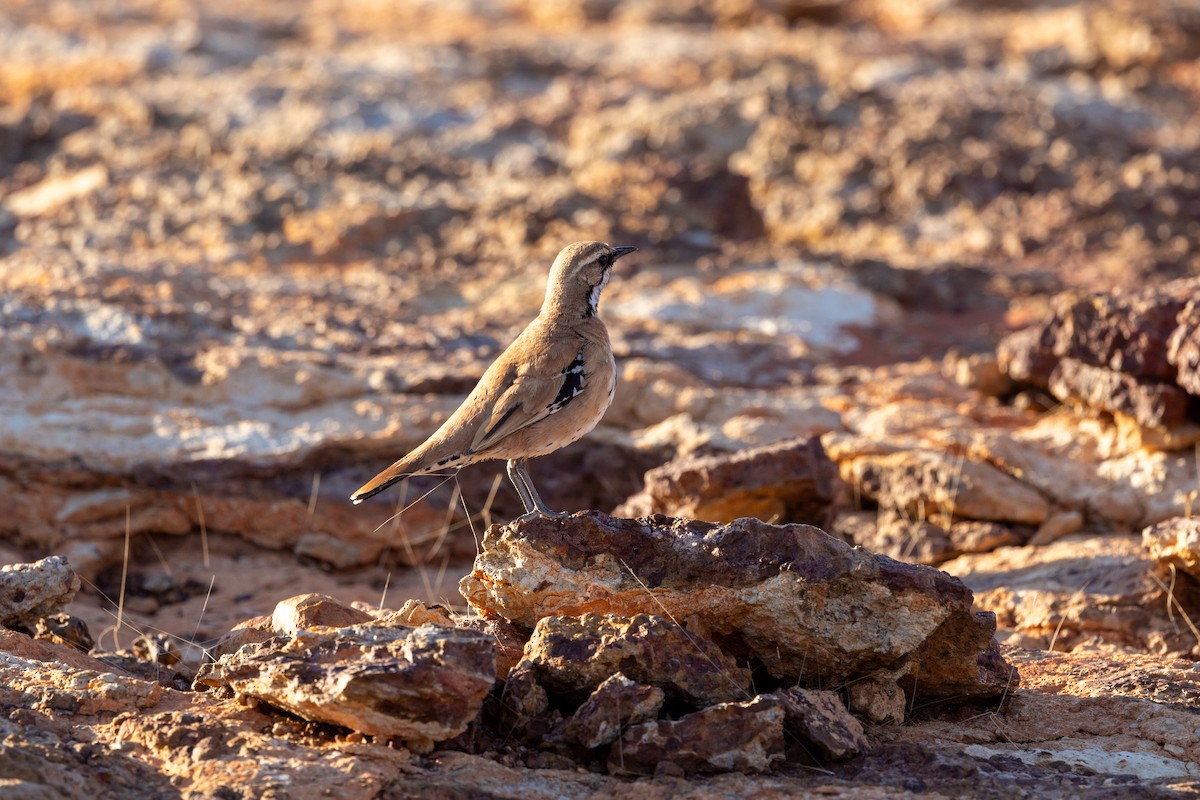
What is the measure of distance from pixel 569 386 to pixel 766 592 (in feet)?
5.20

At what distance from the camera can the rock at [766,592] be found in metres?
5.08

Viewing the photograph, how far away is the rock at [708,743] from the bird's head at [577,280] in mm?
2636

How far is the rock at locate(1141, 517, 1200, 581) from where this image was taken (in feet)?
21.0

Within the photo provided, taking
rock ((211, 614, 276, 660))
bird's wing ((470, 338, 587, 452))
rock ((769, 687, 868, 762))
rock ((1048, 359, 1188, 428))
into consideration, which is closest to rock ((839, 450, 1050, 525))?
rock ((1048, 359, 1188, 428))

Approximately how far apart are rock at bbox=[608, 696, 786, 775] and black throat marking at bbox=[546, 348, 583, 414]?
1935 millimetres

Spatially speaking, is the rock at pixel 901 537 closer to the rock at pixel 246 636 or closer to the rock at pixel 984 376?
the rock at pixel 984 376

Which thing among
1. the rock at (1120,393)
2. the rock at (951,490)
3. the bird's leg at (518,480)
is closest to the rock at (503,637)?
the bird's leg at (518,480)

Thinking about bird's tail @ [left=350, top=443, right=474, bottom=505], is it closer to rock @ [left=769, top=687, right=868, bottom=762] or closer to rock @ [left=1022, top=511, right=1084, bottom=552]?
rock @ [left=769, top=687, right=868, bottom=762]

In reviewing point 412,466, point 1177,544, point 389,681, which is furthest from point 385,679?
point 1177,544

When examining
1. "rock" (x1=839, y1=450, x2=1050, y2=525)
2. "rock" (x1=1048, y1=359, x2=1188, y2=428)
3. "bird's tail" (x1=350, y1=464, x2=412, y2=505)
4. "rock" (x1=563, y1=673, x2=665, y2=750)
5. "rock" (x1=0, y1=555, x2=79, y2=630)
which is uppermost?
"bird's tail" (x1=350, y1=464, x2=412, y2=505)

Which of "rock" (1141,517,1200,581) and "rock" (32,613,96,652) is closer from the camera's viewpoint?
"rock" (32,613,96,652)

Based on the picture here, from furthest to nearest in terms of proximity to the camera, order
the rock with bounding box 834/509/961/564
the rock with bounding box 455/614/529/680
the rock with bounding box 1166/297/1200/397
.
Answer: the rock with bounding box 834/509/961/564 < the rock with bounding box 1166/297/1200/397 < the rock with bounding box 455/614/529/680

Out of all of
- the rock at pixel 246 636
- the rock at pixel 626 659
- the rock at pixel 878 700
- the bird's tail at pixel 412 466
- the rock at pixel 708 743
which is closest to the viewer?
the rock at pixel 708 743

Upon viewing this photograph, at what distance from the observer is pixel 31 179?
1481 centimetres
